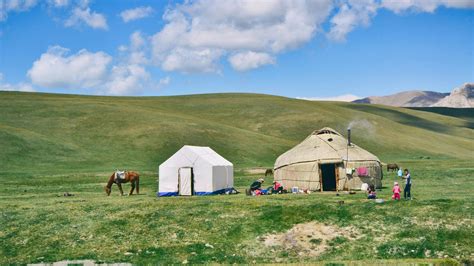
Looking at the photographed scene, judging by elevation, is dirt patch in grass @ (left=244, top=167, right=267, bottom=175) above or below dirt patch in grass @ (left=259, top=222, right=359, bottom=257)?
above

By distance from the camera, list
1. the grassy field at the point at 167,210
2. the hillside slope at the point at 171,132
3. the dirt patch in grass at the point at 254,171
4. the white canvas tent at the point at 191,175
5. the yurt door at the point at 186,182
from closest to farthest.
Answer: the grassy field at the point at 167,210
the white canvas tent at the point at 191,175
the yurt door at the point at 186,182
the dirt patch in grass at the point at 254,171
the hillside slope at the point at 171,132

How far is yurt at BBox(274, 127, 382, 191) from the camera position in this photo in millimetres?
42469

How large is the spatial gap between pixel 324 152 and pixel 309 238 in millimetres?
18375

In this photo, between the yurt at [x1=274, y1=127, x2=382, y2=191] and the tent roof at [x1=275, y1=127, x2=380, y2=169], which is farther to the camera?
the tent roof at [x1=275, y1=127, x2=380, y2=169]

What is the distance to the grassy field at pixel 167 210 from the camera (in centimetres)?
2483

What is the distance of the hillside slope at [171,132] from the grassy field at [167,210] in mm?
309

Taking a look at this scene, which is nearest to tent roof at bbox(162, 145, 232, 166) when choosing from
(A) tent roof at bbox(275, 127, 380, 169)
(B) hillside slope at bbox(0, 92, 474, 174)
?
(A) tent roof at bbox(275, 127, 380, 169)

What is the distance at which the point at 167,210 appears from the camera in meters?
30.5

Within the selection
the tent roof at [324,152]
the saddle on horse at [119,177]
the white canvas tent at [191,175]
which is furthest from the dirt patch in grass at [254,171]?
the saddle on horse at [119,177]

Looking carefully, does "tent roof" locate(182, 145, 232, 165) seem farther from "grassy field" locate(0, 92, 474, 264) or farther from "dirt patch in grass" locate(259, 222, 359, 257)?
"dirt patch in grass" locate(259, 222, 359, 257)

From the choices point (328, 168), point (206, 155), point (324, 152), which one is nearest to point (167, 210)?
point (206, 155)

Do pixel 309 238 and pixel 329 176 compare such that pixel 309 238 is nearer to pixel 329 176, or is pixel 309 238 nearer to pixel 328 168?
pixel 328 168

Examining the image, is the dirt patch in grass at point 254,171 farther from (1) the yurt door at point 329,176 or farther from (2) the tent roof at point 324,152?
(1) the yurt door at point 329,176

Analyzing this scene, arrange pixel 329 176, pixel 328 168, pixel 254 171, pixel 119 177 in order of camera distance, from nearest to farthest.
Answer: pixel 119 177 → pixel 328 168 → pixel 329 176 → pixel 254 171
